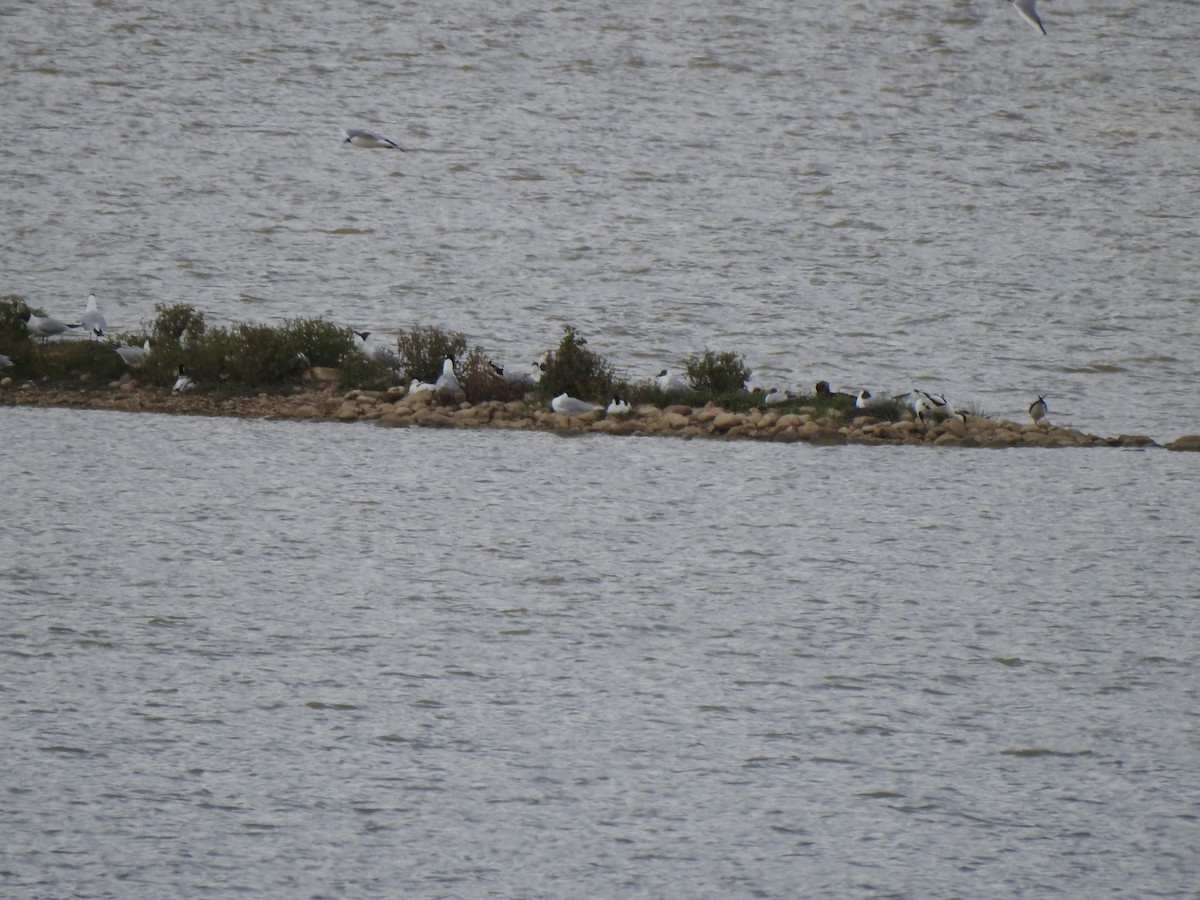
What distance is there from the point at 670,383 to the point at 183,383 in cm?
409

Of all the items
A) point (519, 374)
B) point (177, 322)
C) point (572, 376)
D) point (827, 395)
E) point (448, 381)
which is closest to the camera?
point (448, 381)

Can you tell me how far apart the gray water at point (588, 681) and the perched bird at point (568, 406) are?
1805mm

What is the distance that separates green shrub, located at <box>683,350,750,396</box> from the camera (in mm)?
13406

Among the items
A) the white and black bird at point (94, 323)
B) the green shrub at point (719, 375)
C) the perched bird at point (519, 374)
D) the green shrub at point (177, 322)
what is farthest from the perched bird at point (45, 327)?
the green shrub at point (719, 375)

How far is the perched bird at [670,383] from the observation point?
43.0 feet

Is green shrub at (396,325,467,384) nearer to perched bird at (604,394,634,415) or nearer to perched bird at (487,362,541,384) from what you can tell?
perched bird at (487,362,541,384)

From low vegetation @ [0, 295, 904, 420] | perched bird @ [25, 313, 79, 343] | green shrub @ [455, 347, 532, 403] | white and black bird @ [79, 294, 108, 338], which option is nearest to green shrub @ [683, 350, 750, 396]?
low vegetation @ [0, 295, 904, 420]

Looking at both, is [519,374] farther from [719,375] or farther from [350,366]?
[719,375]

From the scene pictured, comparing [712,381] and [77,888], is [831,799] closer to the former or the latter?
[77,888]

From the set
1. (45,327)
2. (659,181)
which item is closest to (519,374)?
(45,327)

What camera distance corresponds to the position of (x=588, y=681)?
6.36 m

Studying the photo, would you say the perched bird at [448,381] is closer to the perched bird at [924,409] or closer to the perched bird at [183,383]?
the perched bird at [183,383]

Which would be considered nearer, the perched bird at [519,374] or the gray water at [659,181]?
the perched bird at [519,374]

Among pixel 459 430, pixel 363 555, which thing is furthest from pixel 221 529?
pixel 459 430
